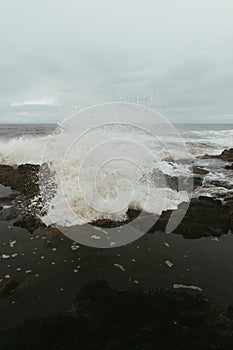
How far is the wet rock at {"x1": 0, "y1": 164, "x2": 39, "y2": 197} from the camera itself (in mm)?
11086

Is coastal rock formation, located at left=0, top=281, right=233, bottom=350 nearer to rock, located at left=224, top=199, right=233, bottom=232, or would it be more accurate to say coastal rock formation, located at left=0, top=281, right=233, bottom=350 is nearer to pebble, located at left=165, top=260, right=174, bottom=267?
pebble, located at left=165, top=260, right=174, bottom=267

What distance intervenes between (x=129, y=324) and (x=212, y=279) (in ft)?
7.10

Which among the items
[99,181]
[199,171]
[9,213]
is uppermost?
[99,181]

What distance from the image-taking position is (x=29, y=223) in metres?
Result: 7.88

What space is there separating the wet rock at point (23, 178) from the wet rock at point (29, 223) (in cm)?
226

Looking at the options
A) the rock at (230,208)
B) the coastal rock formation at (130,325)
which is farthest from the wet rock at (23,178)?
the rock at (230,208)

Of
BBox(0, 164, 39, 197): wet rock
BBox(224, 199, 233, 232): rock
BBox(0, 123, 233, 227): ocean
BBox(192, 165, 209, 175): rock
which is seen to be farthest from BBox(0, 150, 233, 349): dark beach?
BBox(192, 165, 209, 175): rock

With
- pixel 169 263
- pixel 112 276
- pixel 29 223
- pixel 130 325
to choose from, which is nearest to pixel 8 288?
pixel 112 276

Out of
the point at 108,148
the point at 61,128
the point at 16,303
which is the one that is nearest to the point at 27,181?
the point at 61,128

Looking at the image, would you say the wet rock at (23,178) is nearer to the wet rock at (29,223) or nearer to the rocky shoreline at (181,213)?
the rocky shoreline at (181,213)

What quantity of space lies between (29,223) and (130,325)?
15.0 feet

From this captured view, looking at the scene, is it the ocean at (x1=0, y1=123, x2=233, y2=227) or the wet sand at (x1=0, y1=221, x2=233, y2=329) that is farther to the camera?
the ocean at (x1=0, y1=123, x2=233, y2=227)

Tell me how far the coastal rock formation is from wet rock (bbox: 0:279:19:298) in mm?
895

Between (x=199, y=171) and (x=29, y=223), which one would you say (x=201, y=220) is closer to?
(x=29, y=223)
